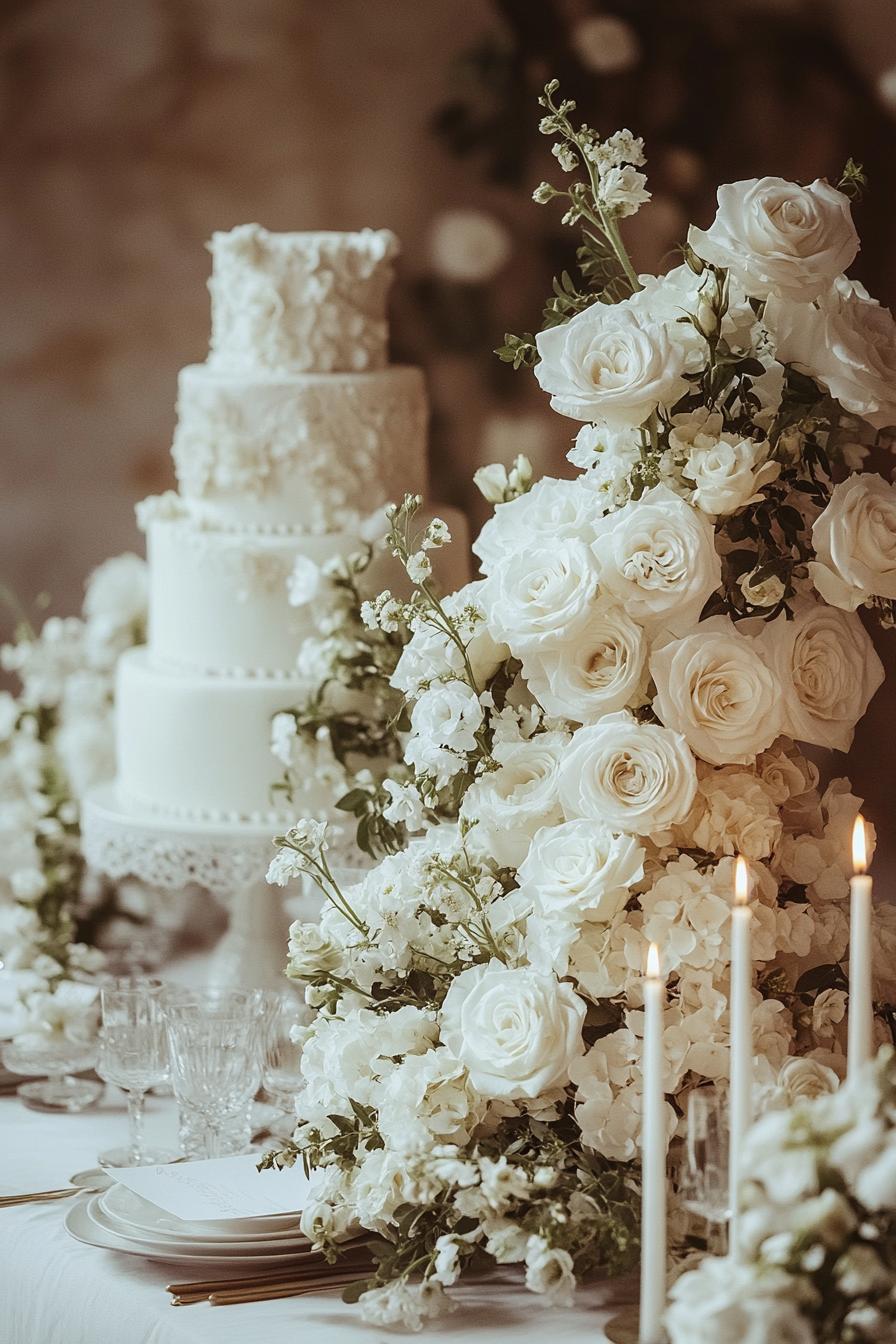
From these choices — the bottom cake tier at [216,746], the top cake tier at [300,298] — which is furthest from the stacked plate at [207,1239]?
the top cake tier at [300,298]

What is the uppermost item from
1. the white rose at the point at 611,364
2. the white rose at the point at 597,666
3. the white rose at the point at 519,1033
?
the white rose at the point at 611,364

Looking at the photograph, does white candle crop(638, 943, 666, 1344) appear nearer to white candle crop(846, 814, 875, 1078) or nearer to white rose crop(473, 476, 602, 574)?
white candle crop(846, 814, 875, 1078)

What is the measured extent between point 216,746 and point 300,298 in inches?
31.7

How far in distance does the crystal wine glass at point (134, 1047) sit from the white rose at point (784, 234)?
123 centimetres

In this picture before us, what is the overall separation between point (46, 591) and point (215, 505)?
4.74 feet

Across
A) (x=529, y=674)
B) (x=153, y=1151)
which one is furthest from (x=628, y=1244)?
(x=153, y=1151)

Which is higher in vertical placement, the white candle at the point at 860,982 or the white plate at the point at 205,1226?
the white candle at the point at 860,982

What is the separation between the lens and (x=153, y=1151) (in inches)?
95.3

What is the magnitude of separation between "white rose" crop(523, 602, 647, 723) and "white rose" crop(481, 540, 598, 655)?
3 centimetres

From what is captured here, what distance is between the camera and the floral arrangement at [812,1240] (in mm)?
1279

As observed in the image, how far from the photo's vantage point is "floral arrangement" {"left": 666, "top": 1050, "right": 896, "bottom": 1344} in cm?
128

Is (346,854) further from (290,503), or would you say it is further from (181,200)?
(181,200)

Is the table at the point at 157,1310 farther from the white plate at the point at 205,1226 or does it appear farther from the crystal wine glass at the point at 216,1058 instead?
the crystal wine glass at the point at 216,1058

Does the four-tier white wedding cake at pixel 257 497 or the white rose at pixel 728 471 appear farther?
the four-tier white wedding cake at pixel 257 497
